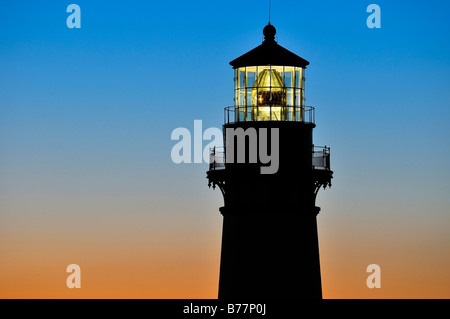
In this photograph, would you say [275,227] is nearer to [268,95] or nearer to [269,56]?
[268,95]

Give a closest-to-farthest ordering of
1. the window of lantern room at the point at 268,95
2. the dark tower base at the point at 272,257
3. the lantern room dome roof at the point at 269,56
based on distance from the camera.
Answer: the dark tower base at the point at 272,257 < the lantern room dome roof at the point at 269,56 < the window of lantern room at the point at 268,95

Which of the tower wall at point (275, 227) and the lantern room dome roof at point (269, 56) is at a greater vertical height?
the lantern room dome roof at point (269, 56)

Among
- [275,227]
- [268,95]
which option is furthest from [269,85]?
[275,227]

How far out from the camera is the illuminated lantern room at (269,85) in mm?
108625

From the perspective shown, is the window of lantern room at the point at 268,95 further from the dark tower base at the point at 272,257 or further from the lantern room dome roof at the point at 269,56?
the dark tower base at the point at 272,257

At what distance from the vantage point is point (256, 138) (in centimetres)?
10850

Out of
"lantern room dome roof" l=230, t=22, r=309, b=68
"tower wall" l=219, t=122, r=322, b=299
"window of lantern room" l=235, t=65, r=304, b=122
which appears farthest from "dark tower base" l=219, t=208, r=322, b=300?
"lantern room dome roof" l=230, t=22, r=309, b=68

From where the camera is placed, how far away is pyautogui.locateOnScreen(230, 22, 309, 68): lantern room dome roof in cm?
10856

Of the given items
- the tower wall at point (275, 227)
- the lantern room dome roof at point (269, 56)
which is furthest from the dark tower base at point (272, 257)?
the lantern room dome roof at point (269, 56)
